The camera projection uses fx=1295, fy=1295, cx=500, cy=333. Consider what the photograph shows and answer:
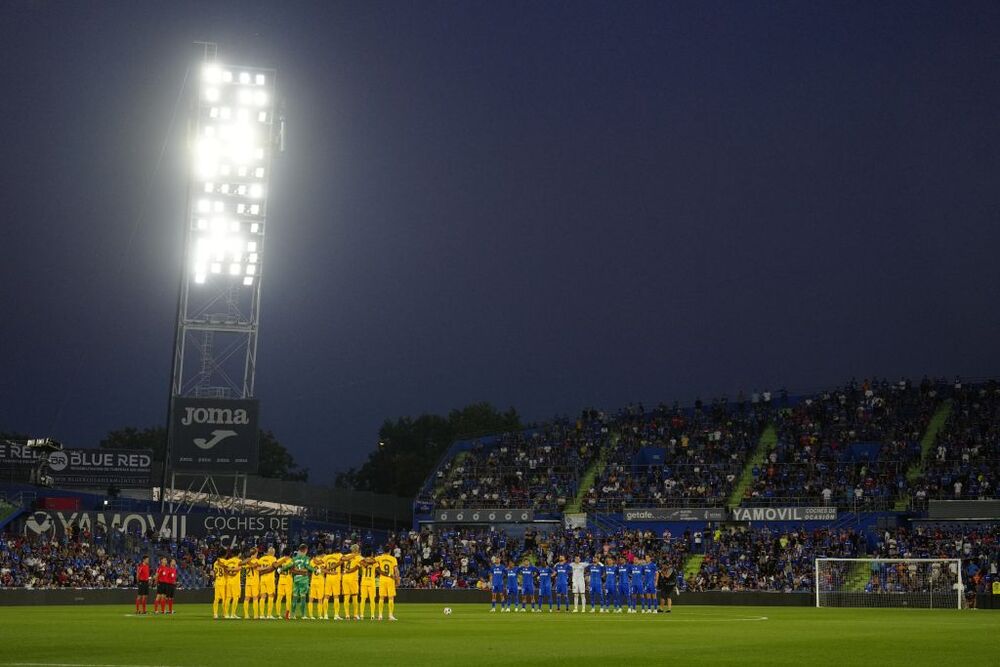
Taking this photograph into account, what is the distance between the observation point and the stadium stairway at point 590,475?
227 feet

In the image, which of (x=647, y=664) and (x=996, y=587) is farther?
(x=996, y=587)

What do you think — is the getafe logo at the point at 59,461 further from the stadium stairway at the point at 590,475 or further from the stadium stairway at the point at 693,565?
the stadium stairway at the point at 693,565

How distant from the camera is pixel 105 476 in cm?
7131

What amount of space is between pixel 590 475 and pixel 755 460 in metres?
9.08

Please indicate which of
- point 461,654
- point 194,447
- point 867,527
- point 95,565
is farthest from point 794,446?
point 461,654

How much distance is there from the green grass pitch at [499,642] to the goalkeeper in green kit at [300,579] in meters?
2.14

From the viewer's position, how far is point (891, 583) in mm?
51906

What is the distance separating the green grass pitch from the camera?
18.7 metres

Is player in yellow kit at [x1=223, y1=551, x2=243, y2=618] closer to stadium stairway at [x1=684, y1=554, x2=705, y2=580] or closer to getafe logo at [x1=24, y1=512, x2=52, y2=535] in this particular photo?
getafe logo at [x1=24, y1=512, x2=52, y2=535]

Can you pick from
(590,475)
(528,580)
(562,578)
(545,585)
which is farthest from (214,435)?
(562,578)

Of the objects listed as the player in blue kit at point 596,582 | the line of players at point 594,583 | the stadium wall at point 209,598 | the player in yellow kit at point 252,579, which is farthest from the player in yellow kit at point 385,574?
the stadium wall at point 209,598

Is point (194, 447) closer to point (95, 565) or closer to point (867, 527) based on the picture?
point (95, 565)

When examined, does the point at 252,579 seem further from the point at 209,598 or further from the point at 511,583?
the point at 209,598

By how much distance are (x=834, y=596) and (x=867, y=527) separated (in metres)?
8.71
